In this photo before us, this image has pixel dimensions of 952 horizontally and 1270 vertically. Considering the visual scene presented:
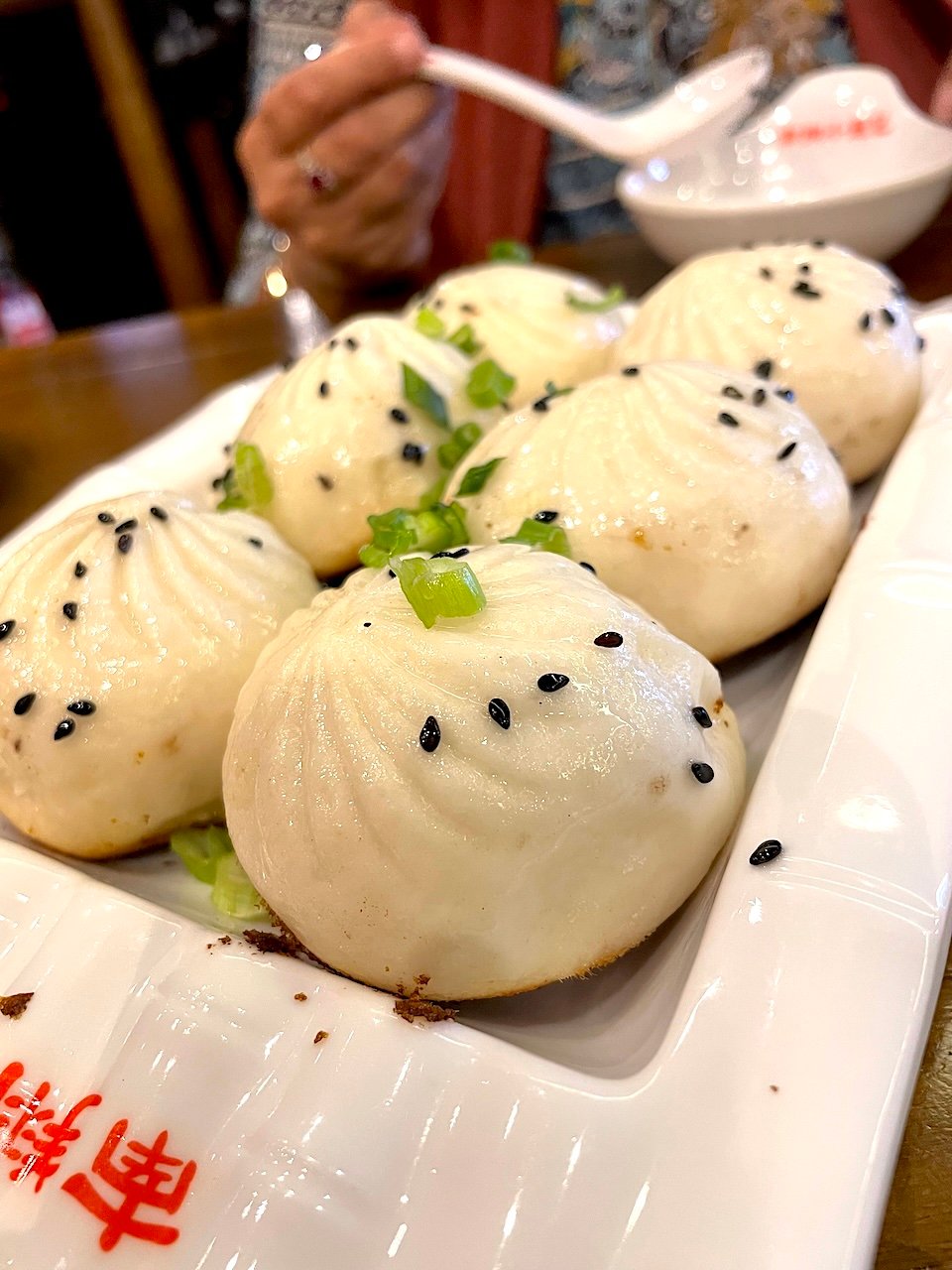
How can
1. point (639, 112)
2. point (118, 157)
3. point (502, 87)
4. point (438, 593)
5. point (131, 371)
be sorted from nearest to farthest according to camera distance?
1. point (438, 593)
2. point (502, 87)
3. point (639, 112)
4. point (131, 371)
5. point (118, 157)

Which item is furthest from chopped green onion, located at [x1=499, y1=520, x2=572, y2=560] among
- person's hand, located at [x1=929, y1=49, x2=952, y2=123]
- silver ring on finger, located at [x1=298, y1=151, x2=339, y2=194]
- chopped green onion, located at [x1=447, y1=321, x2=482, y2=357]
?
person's hand, located at [x1=929, y1=49, x2=952, y2=123]

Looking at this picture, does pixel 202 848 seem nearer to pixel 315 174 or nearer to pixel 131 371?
pixel 315 174

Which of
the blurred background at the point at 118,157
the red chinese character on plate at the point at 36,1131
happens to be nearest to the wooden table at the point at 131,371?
the blurred background at the point at 118,157

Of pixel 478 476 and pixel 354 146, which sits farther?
pixel 354 146

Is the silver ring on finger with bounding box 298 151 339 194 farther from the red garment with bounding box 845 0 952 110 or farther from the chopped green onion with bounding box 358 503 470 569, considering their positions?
the red garment with bounding box 845 0 952 110

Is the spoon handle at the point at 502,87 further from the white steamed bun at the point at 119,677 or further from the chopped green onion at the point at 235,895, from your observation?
the chopped green onion at the point at 235,895

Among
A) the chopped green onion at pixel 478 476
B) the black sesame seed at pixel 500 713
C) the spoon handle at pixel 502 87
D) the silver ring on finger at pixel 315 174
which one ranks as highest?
the spoon handle at pixel 502 87

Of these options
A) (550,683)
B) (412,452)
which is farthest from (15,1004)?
(412,452)
